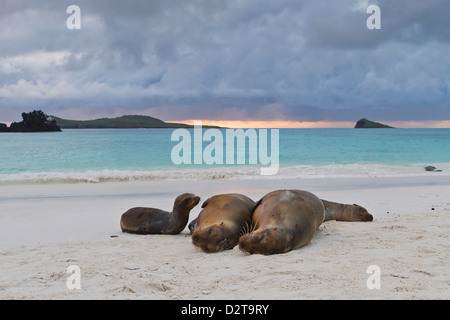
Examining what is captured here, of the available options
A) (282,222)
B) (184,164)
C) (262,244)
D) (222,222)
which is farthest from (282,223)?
(184,164)

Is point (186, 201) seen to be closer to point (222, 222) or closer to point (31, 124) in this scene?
point (222, 222)

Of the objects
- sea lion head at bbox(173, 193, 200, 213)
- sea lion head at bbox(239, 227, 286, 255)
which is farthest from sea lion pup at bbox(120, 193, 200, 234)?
sea lion head at bbox(239, 227, 286, 255)

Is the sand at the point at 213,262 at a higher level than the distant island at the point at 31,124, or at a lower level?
lower

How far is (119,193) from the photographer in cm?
1098

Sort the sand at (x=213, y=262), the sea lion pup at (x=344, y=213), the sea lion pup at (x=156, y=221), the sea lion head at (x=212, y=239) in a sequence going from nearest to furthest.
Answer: the sand at (x=213, y=262), the sea lion head at (x=212, y=239), the sea lion pup at (x=156, y=221), the sea lion pup at (x=344, y=213)

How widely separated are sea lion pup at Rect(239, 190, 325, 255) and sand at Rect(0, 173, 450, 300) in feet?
0.43

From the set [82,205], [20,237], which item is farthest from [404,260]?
[82,205]

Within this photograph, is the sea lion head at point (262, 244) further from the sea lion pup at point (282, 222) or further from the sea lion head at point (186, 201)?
the sea lion head at point (186, 201)

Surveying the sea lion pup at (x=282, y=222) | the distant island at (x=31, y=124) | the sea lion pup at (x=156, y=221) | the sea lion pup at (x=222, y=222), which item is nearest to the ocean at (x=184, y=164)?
the sea lion pup at (x=156, y=221)

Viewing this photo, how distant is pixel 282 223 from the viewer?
4.72 m

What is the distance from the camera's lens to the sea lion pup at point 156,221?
244 inches

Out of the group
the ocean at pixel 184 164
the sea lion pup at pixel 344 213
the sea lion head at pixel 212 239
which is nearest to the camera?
the sea lion head at pixel 212 239

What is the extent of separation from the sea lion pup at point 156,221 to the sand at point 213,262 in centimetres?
17
